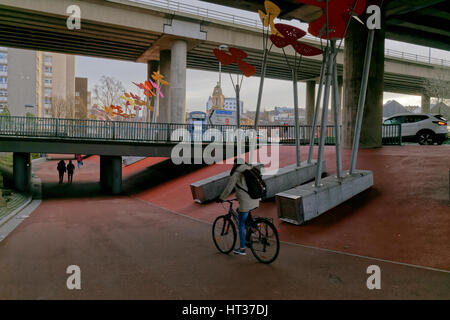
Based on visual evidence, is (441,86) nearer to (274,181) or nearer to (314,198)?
(274,181)

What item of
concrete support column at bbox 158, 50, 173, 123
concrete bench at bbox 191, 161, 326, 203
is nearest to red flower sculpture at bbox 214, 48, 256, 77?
concrete bench at bbox 191, 161, 326, 203

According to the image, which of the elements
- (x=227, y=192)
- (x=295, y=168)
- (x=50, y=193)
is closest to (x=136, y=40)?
(x=50, y=193)

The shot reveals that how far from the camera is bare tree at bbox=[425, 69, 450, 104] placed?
145ft

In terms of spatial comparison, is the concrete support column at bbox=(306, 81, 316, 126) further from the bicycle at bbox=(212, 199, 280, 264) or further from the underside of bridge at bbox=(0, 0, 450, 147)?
the bicycle at bbox=(212, 199, 280, 264)

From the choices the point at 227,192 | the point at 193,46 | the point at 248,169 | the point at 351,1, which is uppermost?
the point at 193,46

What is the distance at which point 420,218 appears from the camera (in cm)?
789

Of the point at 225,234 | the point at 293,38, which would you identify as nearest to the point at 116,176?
the point at 293,38

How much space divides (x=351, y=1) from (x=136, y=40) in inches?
991

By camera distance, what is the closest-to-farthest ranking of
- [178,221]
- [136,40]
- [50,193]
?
Answer: [178,221] < [50,193] < [136,40]

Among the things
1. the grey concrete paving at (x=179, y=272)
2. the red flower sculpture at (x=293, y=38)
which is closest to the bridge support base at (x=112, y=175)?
the grey concrete paving at (x=179, y=272)

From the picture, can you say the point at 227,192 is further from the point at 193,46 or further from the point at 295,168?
the point at 193,46

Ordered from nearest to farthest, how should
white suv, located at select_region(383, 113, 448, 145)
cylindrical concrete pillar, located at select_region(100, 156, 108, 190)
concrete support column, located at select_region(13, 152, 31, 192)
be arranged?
1. white suv, located at select_region(383, 113, 448, 145)
2. concrete support column, located at select_region(13, 152, 31, 192)
3. cylindrical concrete pillar, located at select_region(100, 156, 108, 190)

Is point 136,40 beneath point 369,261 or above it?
above

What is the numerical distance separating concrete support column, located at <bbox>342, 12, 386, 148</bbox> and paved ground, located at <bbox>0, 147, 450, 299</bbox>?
491 centimetres
